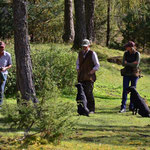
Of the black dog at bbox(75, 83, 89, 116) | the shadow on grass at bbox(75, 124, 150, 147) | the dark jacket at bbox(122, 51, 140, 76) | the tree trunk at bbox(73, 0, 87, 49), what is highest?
the tree trunk at bbox(73, 0, 87, 49)

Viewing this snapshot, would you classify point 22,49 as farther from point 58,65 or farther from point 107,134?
point 58,65

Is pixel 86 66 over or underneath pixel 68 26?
underneath

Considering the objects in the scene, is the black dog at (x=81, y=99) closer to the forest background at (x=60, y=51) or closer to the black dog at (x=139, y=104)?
the forest background at (x=60, y=51)

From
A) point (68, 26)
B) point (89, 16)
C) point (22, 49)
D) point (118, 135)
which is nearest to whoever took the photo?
point (118, 135)

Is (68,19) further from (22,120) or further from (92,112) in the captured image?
(22,120)

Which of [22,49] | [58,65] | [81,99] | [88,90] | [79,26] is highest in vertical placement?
[79,26]

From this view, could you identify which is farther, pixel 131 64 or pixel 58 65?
pixel 58 65

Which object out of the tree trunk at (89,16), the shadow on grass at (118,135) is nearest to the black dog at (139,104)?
the shadow on grass at (118,135)

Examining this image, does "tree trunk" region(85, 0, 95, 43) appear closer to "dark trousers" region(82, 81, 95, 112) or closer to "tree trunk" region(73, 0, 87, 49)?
"tree trunk" region(73, 0, 87, 49)

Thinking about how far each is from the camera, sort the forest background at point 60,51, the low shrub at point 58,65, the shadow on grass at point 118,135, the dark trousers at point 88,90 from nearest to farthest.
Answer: the forest background at point 60,51, the shadow on grass at point 118,135, the dark trousers at point 88,90, the low shrub at point 58,65

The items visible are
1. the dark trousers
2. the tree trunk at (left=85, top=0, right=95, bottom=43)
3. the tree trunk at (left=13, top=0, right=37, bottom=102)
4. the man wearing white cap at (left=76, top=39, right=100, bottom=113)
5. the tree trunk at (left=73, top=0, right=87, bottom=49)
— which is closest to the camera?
the tree trunk at (left=13, top=0, right=37, bottom=102)

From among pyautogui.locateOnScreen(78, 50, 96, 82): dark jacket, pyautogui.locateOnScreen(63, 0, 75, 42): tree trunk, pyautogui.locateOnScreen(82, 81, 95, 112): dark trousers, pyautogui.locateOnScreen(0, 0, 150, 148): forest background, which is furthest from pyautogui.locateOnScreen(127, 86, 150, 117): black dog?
pyautogui.locateOnScreen(63, 0, 75, 42): tree trunk

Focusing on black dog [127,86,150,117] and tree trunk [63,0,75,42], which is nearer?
black dog [127,86,150,117]

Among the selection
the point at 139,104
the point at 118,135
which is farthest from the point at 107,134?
the point at 139,104
